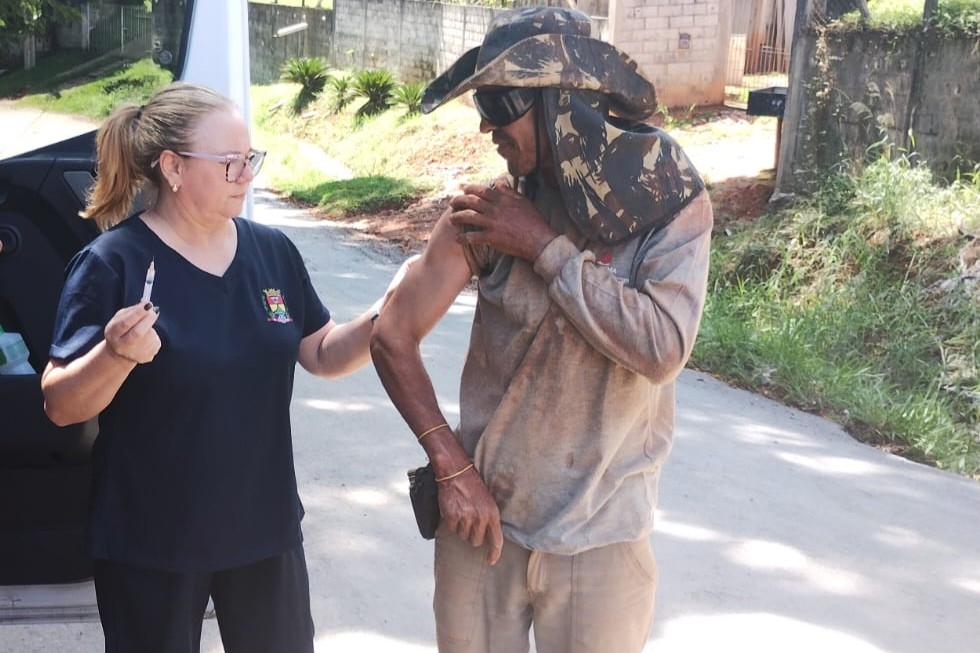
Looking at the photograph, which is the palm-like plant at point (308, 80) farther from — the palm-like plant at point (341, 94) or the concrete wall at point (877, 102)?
the concrete wall at point (877, 102)

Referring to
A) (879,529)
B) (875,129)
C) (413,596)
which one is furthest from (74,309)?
(875,129)

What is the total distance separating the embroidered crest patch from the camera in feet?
8.49

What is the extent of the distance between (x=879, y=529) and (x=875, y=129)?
204 inches

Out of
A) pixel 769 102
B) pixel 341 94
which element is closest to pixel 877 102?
pixel 769 102

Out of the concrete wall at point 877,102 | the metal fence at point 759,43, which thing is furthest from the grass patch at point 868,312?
the metal fence at point 759,43

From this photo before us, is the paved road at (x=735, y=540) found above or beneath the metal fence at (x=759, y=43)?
beneath

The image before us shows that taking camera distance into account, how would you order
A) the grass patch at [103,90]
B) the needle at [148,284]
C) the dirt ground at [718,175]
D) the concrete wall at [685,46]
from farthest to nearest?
1. the concrete wall at [685,46]
2. the dirt ground at [718,175]
3. the grass patch at [103,90]
4. the needle at [148,284]

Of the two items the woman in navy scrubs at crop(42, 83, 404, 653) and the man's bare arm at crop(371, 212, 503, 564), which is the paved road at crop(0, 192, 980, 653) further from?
the man's bare arm at crop(371, 212, 503, 564)

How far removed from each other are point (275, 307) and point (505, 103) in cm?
72

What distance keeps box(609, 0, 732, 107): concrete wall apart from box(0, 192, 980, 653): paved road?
8.85m

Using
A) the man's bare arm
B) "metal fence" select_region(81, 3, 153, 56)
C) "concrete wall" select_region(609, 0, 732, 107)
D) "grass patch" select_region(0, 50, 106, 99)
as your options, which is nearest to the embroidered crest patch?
the man's bare arm

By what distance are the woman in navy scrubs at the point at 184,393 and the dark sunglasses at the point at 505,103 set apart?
1.94ft

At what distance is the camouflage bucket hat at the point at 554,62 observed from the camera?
217 centimetres

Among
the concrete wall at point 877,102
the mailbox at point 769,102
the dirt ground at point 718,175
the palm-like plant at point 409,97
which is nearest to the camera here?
the concrete wall at point 877,102
